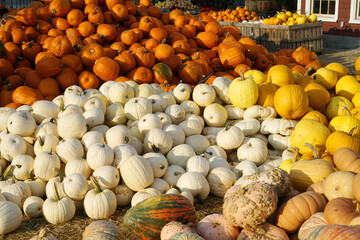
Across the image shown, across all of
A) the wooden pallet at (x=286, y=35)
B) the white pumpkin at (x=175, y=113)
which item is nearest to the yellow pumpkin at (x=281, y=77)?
the white pumpkin at (x=175, y=113)

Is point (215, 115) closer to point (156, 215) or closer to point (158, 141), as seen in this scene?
point (158, 141)

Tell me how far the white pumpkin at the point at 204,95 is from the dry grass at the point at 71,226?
1.63m

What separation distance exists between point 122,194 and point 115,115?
52.1 inches

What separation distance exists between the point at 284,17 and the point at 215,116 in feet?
31.9

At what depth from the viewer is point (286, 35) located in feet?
40.6

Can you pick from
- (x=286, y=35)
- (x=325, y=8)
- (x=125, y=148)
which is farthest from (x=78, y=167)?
(x=325, y=8)

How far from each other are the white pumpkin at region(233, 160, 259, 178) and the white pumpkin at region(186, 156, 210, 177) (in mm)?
348

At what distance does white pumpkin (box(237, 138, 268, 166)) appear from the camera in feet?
14.0

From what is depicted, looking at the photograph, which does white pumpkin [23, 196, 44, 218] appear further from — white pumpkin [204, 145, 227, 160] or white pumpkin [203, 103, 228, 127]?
white pumpkin [203, 103, 228, 127]

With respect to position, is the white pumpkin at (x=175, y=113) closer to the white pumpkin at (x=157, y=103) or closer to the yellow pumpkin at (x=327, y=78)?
the white pumpkin at (x=157, y=103)

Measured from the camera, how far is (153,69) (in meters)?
6.14

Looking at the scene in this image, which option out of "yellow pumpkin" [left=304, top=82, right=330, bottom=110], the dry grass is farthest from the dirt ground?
"yellow pumpkin" [left=304, top=82, right=330, bottom=110]

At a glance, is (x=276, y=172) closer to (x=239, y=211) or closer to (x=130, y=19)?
(x=239, y=211)

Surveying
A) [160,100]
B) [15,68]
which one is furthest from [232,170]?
[15,68]
